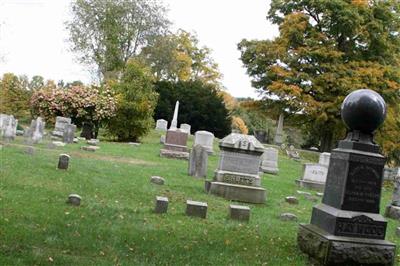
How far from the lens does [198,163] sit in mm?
15539

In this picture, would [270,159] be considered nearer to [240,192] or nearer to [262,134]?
[240,192]

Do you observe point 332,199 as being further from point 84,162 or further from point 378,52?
point 378,52

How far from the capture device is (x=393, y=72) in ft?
105

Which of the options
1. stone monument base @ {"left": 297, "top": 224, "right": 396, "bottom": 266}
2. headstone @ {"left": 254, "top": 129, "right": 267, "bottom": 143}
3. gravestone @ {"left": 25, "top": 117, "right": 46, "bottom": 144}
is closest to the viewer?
stone monument base @ {"left": 297, "top": 224, "right": 396, "bottom": 266}

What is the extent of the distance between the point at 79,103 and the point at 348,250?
23347 mm

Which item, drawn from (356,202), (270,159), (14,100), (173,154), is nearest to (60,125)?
(173,154)

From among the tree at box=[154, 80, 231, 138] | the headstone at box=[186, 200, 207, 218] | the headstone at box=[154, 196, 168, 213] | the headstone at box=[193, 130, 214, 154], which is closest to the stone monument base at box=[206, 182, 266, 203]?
the headstone at box=[186, 200, 207, 218]

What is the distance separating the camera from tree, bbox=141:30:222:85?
46875 mm

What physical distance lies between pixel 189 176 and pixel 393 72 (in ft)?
71.1

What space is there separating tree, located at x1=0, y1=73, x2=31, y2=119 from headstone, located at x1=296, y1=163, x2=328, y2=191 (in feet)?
116

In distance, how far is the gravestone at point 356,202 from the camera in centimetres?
677

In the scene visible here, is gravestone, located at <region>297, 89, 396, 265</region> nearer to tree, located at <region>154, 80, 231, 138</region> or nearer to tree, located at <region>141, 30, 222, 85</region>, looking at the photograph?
tree, located at <region>154, 80, 231, 138</region>

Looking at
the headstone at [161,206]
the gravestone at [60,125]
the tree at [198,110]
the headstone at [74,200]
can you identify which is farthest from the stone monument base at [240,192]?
the tree at [198,110]

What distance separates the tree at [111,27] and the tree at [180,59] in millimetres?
1320
